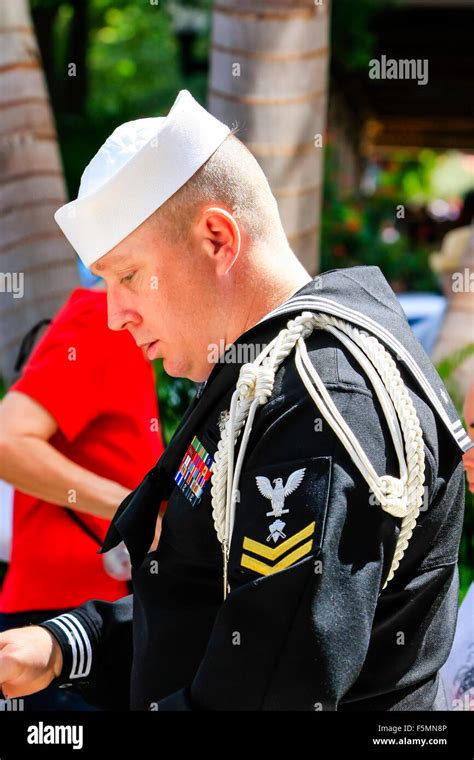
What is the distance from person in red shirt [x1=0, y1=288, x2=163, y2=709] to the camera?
266 cm

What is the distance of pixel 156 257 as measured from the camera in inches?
64.9

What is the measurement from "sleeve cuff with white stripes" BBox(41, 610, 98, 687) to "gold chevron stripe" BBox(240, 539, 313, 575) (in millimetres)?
625

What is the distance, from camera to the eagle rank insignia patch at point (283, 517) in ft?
4.52

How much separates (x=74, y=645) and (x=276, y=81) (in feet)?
10.7

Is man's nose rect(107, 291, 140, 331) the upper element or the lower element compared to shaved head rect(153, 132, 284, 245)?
lower

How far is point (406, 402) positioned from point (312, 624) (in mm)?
347

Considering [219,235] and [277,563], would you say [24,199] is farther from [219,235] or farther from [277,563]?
[277,563]

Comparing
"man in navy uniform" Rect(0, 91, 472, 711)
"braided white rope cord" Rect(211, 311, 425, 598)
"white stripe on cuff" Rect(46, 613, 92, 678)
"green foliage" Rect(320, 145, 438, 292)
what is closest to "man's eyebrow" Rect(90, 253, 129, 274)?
"man in navy uniform" Rect(0, 91, 472, 711)

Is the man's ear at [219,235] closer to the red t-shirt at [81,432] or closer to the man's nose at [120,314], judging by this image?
the man's nose at [120,314]

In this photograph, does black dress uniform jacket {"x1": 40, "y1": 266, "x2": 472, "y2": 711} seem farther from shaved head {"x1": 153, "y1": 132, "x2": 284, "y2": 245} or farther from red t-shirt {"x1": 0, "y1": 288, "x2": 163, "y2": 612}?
red t-shirt {"x1": 0, "y1": 288, "x2": 163, "y2": 612}

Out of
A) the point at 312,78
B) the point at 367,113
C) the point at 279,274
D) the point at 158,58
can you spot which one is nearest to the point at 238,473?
the point at 279,274

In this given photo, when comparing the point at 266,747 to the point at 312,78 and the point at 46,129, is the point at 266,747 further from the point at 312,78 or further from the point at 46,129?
the point at 46,129

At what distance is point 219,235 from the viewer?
1627 millimetres

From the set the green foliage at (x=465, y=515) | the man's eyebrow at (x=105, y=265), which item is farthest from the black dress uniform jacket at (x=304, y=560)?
the green foliage at (x=465, y=515)
